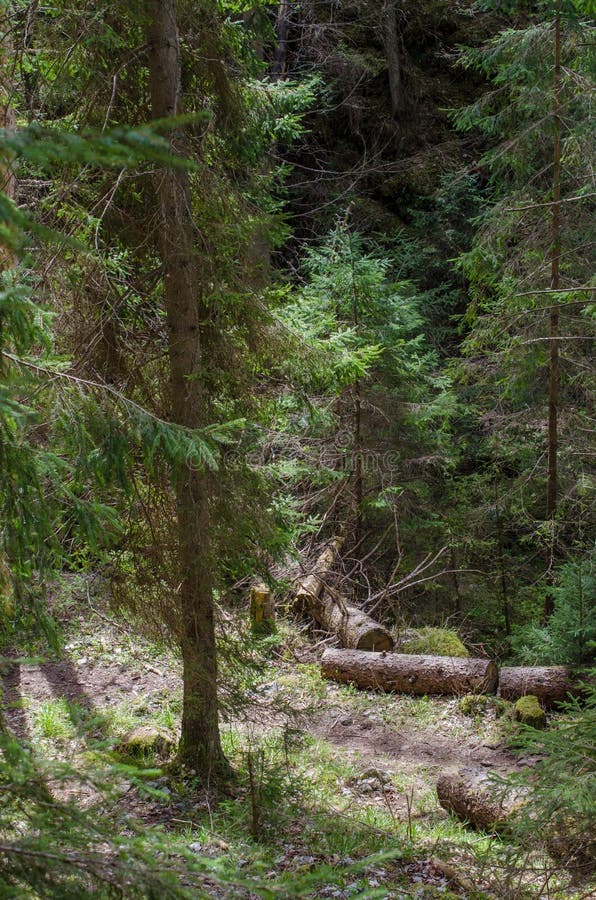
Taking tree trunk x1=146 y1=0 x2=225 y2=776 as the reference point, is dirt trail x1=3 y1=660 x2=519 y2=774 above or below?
below

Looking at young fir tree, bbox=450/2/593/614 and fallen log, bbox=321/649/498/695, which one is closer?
fallen log, bbox=321/649/498/695

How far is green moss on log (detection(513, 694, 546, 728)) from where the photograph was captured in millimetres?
7680

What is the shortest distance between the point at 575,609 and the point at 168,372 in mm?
4997

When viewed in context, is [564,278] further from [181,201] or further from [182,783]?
[182,783]

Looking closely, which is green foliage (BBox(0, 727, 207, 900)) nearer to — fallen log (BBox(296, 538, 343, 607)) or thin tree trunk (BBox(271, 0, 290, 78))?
fallen log (BBox(296, 538, 343, 607))

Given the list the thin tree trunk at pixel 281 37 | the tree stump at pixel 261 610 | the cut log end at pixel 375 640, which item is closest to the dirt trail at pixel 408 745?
the cut log end at pixel 375 640

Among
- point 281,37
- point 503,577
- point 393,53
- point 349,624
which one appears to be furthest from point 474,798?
point 393,53

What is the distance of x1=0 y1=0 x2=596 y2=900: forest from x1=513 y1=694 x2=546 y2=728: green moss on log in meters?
0.17

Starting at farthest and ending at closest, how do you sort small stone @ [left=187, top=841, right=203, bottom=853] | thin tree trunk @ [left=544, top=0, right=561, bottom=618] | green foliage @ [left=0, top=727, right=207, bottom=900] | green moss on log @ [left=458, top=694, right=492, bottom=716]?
thin tree trunk @ [left=544, top=0, right=561, bottom=618] < green moss on log @ [left=458, top=694, right=492, bottom=716] < small stone @ [left=187, top=841, right=203, bottom=853] < green foliage @ [left=0, top=727, right=207, bottom=900]

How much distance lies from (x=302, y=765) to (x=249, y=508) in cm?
277

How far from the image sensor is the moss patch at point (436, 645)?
9.47 meters

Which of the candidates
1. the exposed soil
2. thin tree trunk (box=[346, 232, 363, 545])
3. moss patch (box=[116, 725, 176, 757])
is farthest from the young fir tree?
moss patch (box=[116, 725, 176, 757])

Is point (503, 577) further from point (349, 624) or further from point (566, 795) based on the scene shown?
point (566, 795)

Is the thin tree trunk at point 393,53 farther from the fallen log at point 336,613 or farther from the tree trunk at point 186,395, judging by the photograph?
the tree trunk at point 186,395
